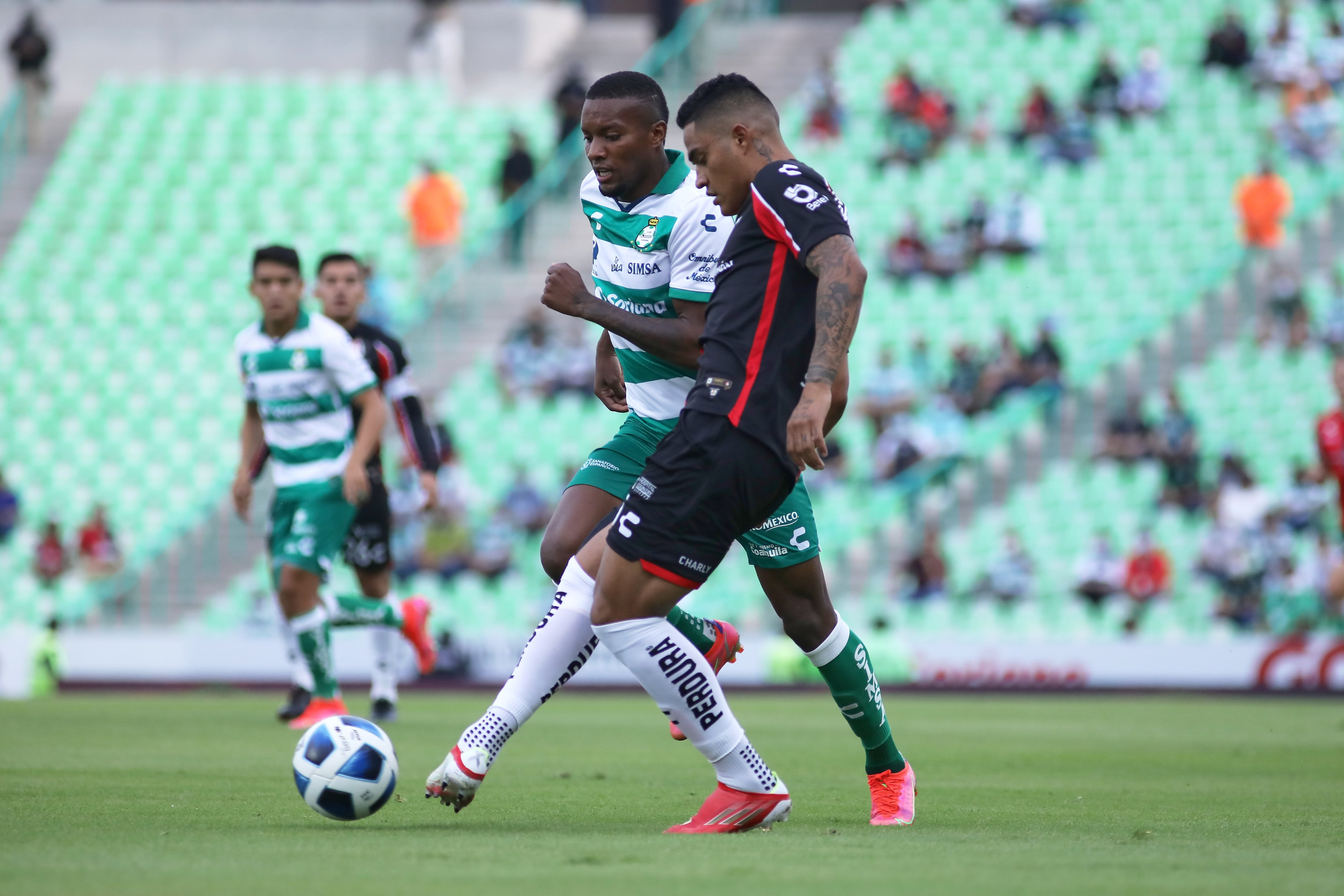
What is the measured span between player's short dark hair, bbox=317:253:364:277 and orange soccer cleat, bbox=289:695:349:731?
108 inches

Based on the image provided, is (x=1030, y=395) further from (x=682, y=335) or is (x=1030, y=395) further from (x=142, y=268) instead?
(x=682, y=335)

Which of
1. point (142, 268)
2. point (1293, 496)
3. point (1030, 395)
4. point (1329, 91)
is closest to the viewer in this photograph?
point (1293, 496)

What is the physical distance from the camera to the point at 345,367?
11.0 m

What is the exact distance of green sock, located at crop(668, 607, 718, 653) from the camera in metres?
6.72

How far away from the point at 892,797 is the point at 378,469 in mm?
6461

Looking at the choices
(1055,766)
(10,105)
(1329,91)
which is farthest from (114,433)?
(1055,766)

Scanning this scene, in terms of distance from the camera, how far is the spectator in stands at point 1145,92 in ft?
82.8

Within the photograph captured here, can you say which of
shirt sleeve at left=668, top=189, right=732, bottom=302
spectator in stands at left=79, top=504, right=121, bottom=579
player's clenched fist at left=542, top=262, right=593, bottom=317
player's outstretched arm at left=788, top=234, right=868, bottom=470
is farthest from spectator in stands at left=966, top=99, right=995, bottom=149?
player's outstretched arm at left=788, top=234, right=868, bottom=470

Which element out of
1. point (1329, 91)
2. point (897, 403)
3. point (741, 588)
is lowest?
point (741, 588)

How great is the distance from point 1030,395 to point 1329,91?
6.46 metres

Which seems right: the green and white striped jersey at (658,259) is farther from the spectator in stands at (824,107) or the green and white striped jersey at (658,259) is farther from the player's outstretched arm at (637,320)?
the spectator in stands at (824,107)

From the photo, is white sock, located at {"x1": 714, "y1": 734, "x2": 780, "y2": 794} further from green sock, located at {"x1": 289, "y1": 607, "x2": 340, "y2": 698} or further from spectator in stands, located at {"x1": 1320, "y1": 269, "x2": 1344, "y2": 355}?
spectator in stands, located at {"x1": 1320, "y1": 269, "x2": 1344, "y2": 355}

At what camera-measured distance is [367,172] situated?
1123 inches

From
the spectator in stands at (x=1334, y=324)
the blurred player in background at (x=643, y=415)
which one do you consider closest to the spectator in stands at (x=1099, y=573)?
the spectator in stands at (x=1334, y=324)
